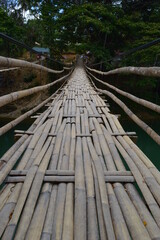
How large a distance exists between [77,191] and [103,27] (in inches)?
224

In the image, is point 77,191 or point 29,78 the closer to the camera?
point 77,191

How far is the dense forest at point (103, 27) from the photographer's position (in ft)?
18.5

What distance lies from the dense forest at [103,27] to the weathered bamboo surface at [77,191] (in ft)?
14.7

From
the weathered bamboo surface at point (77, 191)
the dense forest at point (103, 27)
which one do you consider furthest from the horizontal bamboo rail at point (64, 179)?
the dense forest at point (103, 27)

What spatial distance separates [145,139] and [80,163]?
4.46 m

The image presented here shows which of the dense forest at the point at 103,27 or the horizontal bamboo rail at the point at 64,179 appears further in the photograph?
the dense forest at the point at 103,27

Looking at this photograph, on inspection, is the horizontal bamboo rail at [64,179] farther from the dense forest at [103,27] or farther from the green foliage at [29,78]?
the green foliage at [29,78]

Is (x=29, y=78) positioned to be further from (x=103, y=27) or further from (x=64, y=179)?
(x=64, y=179)

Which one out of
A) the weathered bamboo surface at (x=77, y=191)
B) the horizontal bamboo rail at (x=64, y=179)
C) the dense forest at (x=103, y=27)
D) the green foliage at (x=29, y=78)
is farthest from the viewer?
the green foliage at (x=29, y=78)

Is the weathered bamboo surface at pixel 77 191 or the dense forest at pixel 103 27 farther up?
the dense forest at pixel 103 27

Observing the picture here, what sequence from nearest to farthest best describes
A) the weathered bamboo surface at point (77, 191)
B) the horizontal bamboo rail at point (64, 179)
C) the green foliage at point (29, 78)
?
the weathered bamboo surface at point (77, 191) → the horizontal bamboo rail at point (64, 179) → the green foliage at point (29, 78)

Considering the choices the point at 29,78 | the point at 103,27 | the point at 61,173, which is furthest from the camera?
the point at 29,78

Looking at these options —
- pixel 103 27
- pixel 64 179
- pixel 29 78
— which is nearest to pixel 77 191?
pixel 64 179

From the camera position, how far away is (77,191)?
2.69 feet
